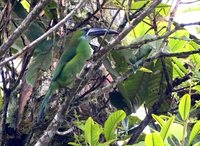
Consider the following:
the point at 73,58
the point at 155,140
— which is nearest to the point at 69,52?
the point at 73,58

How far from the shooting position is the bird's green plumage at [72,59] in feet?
7.28

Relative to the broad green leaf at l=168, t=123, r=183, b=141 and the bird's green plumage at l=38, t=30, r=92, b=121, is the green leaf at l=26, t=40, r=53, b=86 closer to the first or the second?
the bird's green plumage at l=38, t=30, r=92, b=121

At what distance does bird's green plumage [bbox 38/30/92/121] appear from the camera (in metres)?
2.22

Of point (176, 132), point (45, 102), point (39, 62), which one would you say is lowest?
point (176, 132)

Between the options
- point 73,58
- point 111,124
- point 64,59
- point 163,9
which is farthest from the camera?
point 73,58

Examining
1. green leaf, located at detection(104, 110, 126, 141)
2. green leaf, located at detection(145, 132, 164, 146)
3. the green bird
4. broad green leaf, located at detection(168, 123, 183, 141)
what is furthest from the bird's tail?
green leaf, located at detection(145, 132, 164, 146)

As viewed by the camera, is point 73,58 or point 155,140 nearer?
point 155,140

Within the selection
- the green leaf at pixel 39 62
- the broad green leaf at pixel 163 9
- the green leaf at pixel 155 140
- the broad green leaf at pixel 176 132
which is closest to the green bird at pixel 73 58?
the green leaf at pixel 39 62

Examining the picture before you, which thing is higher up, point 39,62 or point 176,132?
point 39,62

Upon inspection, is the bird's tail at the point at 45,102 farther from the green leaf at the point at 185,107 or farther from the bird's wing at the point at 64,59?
the green leaf at the point at 185,107

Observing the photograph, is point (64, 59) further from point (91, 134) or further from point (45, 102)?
point (91, 134)

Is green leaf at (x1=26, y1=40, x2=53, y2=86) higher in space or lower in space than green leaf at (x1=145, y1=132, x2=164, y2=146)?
higher

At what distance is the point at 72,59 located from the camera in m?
2.33

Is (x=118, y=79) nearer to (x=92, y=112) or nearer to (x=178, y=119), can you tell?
(x=178, y=119)
